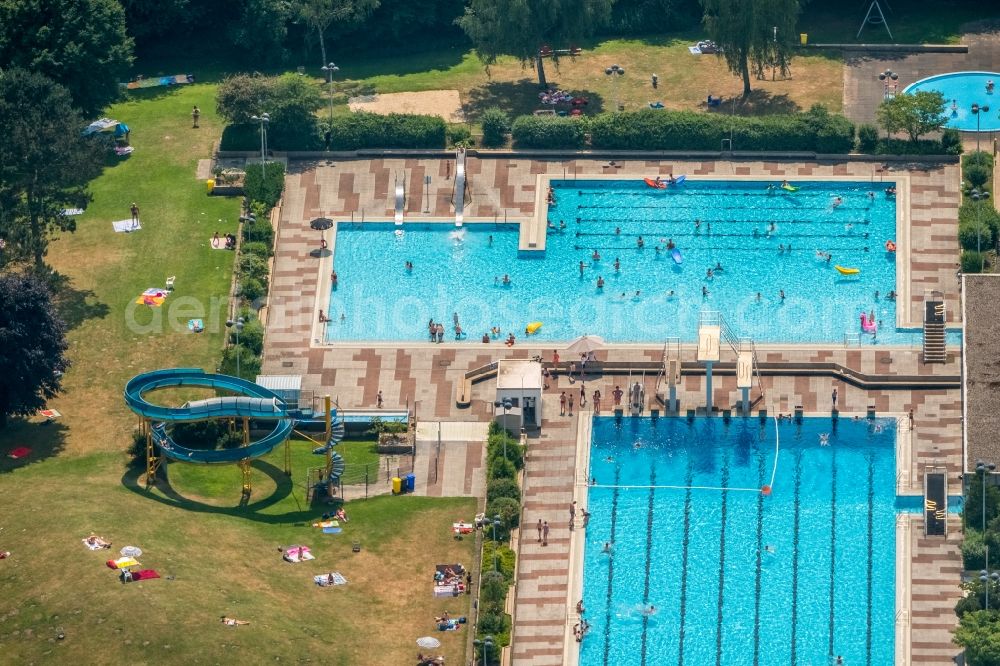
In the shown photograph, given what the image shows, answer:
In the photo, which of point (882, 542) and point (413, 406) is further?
point (413, 406)

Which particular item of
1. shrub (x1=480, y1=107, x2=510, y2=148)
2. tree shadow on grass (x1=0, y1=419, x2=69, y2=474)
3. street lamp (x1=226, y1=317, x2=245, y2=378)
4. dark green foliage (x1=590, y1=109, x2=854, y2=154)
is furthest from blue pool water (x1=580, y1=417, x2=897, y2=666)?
tree shadow on grass (x1=0, y1=419, x2=69, y2=474)

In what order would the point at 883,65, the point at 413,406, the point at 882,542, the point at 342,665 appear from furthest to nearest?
the point at 883,65 → the point at 413,406 → the point at 882,542 → the point at 342,665

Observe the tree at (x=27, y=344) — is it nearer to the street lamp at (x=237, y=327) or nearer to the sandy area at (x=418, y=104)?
the street lamp at (x=237, y=327)

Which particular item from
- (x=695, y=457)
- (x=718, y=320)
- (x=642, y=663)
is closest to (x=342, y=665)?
(x=642, y=663)

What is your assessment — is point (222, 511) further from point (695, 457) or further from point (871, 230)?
point (871, 230)

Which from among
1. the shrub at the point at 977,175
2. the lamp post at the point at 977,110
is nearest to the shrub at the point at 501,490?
the shrub at the point at 977,175

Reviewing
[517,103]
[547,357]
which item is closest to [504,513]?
[547,357]
